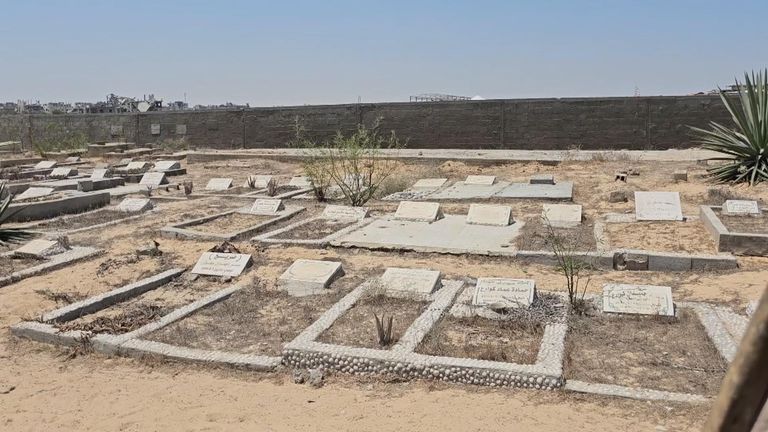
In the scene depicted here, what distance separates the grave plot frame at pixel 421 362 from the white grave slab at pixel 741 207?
458 centimetres

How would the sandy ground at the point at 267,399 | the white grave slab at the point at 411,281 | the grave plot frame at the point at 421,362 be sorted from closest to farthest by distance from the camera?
the sandy ground at the point at 267,399 → the grave plot frame at the point at 421,362 → the white grave slab at the point at 411,281

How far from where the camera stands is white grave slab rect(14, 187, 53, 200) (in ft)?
38.0

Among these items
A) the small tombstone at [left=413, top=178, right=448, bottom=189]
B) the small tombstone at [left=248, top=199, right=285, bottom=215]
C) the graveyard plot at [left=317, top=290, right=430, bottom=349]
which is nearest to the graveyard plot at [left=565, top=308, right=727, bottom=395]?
the graveyard plot at [left=317, top=290, right=430, bottom=349]

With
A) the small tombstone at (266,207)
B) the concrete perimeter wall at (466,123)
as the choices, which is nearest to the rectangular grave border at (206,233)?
the small tombstone at (266,207)

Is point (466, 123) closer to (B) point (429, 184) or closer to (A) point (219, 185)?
(B) point (429, 184)

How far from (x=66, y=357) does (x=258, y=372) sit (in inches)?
58.7

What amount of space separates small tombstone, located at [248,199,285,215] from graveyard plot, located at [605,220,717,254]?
4.91 meters

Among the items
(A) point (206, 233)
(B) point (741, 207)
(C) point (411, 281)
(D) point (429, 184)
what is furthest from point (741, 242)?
(D) point (429, 184)

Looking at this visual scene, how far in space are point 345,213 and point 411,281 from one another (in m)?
3.77

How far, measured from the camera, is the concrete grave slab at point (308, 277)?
19.6 feet

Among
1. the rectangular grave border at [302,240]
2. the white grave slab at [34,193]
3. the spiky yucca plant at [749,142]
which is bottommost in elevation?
the rectangular grave border at [302,240]

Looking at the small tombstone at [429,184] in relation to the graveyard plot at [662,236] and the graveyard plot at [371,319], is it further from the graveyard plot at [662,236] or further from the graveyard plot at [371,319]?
the graveyard plot at [371,319]

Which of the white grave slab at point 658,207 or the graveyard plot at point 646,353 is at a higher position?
the white grave slab at point 658,207

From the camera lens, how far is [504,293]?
5.38 metres
